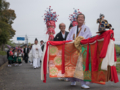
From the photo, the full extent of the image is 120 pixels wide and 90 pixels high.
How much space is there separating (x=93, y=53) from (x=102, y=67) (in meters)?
0.73

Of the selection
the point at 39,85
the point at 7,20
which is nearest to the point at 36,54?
the point at 39,85

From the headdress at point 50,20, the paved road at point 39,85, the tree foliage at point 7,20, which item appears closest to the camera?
the paved road at point 39,85

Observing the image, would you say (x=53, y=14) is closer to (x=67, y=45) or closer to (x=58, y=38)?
(x=58, y=38)

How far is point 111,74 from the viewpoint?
4211 mm

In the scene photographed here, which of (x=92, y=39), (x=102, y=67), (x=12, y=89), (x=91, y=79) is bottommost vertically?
(x=12, y=89)

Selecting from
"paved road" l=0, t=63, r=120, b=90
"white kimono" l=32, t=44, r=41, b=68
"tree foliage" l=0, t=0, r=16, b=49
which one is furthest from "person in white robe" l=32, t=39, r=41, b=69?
"tree foliage" l=0, t=0, r=16, b=49

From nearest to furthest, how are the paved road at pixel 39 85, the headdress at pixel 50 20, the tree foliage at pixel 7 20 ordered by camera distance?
the paved road at pixel 39 85, the headdress at pixel 50 20, the tree foliage at pixel 7 20

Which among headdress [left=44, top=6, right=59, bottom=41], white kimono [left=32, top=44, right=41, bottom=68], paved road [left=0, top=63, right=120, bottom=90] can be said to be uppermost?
headdress [left=44, top=6, right=59, bottom=41]

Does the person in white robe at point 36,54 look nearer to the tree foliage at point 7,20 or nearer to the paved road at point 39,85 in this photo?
the paved road at point 39,85

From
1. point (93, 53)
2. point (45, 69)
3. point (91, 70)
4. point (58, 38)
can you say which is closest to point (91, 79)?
point (91, 70)

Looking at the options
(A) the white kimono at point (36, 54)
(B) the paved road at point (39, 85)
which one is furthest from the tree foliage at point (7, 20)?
(B) the paved road at point (39, 85)

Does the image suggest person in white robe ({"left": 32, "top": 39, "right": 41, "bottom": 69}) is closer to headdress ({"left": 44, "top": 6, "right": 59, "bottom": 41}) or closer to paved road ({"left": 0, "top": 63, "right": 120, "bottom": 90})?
headdress ({"left": 44, "top": 6, "right": 59, "bottom": 41})

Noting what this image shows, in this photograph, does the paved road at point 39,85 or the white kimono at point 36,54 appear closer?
the paved road at point 39,85

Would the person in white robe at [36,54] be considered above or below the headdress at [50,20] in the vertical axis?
below
